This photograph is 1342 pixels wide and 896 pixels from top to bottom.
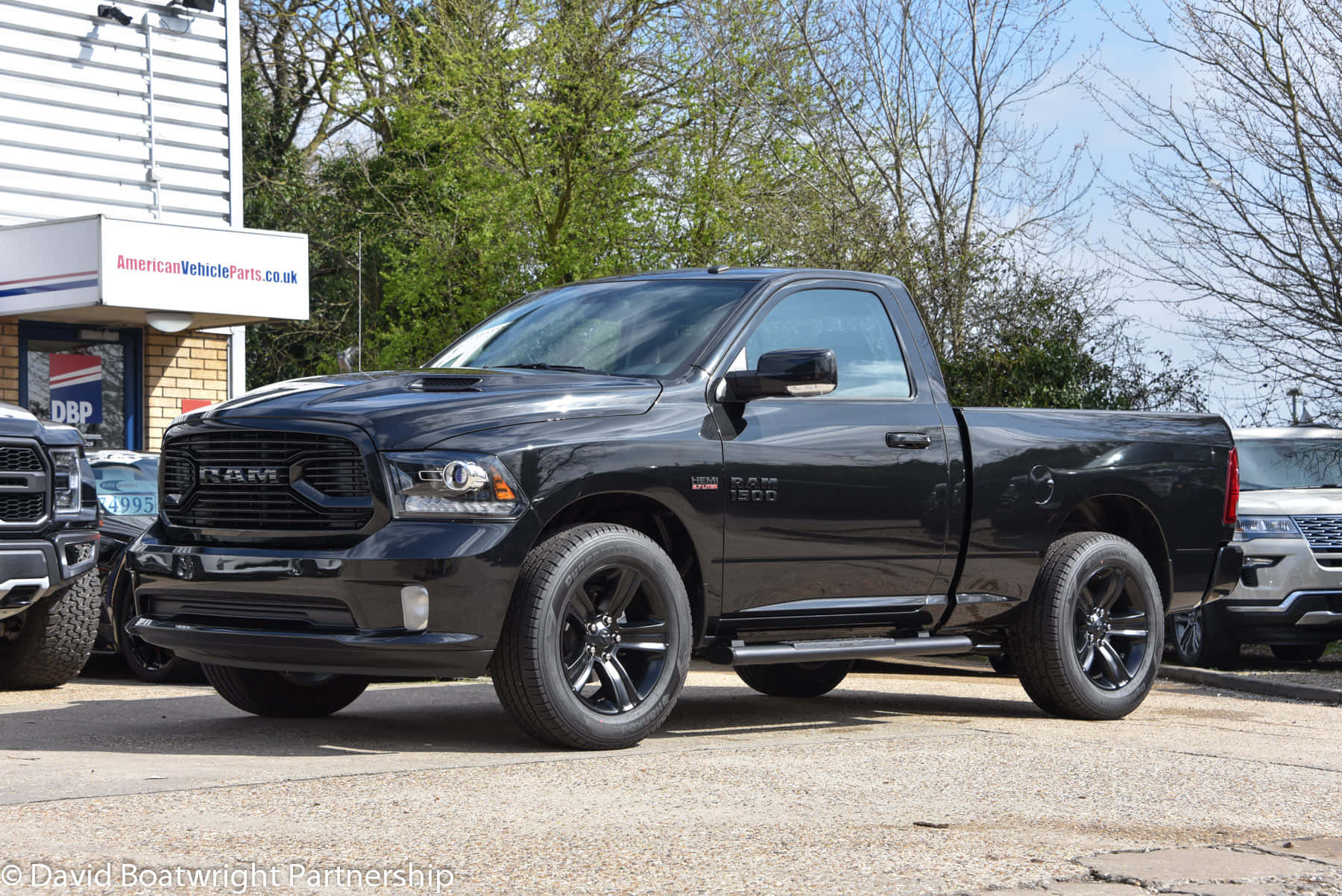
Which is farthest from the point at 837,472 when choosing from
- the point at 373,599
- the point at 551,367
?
the point at 373,599

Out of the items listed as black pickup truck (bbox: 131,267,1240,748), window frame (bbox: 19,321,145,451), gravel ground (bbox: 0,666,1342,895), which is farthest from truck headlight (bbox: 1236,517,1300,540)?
window frame (bbox: 19,321,145,451)

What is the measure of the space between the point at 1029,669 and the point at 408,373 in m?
3.42

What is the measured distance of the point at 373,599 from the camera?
6.06 m

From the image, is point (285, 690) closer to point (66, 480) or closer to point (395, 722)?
point (395, 722)

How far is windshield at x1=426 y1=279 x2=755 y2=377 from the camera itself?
725 cm

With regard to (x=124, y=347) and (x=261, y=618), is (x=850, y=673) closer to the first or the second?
(x=261, y=618)

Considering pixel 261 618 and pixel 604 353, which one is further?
pixel 604 353

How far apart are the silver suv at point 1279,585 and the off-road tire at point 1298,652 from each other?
0.79 metres

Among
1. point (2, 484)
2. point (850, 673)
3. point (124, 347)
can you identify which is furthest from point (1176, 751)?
point (124, 347)

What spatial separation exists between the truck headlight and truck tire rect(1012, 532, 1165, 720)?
434 centimetres

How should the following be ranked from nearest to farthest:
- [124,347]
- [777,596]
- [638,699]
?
[638,699] → [777,596] → [124,347]

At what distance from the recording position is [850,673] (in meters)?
12.1

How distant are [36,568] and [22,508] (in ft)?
1.23

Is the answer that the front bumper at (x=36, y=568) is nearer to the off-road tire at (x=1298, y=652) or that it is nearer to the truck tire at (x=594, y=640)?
the truck tire at (x=594, y=640)
